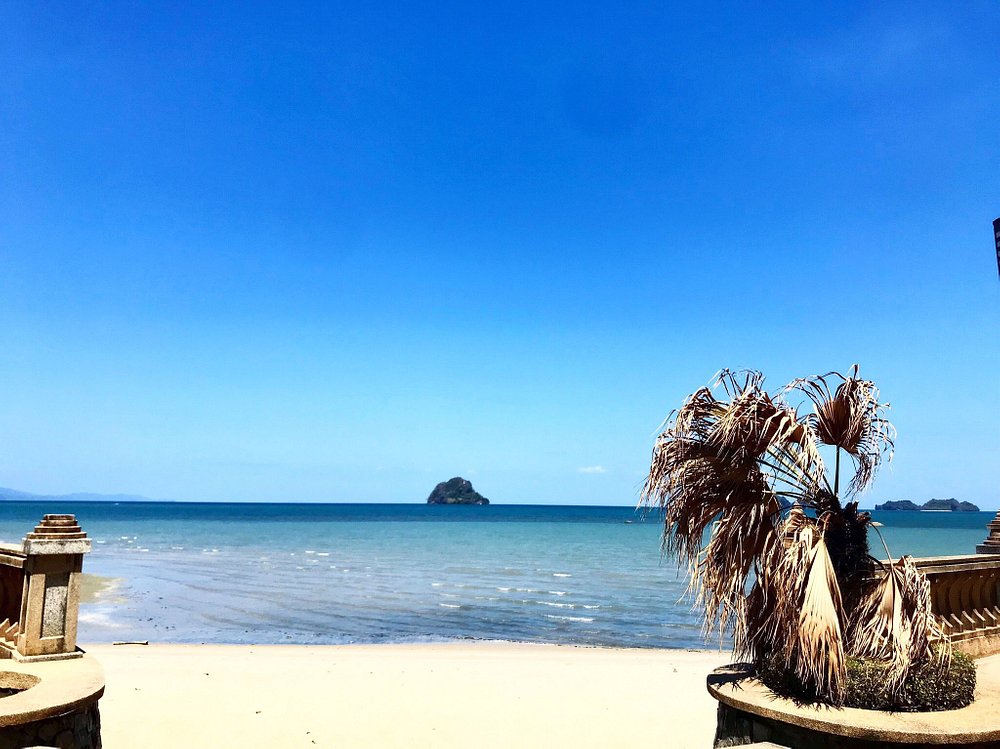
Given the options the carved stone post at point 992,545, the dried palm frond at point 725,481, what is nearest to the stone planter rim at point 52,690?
the dried palm frond at point 725,481

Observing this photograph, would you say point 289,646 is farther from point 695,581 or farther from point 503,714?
point 695,581

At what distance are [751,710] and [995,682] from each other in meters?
2.71

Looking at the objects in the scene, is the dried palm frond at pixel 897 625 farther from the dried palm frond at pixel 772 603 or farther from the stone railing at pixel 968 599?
the stone railing at pixel 968 599

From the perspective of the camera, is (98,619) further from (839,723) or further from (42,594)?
(839,723)

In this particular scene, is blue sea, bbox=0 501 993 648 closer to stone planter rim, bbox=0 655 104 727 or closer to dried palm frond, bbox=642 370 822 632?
dried palm frond, bbox=642 370 822 632

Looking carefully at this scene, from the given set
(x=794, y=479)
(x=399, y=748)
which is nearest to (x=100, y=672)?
(x=399, y=748)

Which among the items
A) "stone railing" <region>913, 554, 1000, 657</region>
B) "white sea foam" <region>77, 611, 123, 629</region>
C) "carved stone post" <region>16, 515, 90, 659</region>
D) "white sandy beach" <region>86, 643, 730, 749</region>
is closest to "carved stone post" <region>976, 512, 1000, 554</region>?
"stone railing" <region>913, 554, 1000, 657</region>

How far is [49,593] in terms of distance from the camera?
7.93m

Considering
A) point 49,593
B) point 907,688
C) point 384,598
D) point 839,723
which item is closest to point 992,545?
point 907,688

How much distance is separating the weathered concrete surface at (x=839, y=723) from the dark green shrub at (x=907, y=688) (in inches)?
3.1

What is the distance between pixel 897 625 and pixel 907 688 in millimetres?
467

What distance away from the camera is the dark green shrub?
561cm

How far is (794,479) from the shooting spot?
259 inches

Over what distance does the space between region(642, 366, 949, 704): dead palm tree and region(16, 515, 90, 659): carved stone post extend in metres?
6.10
